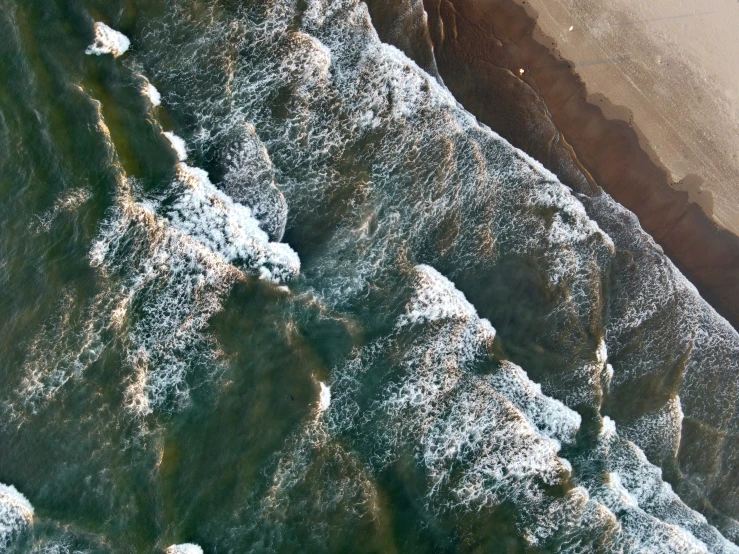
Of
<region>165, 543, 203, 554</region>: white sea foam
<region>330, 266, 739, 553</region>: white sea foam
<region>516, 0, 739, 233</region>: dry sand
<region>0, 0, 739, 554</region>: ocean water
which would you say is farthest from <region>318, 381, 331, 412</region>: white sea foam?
<region>516, 0, 739, 233</region>: dry sand

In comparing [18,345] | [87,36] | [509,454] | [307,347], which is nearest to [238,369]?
[307,347]

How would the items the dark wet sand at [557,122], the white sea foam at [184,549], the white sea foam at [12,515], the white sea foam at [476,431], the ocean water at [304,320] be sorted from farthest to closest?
the dark wet sand at [557,122] → the white sea foam at [476,431] → the ocean water at [304,320] → the white sea foam at [184,549] → the white sea foam at [12,515]

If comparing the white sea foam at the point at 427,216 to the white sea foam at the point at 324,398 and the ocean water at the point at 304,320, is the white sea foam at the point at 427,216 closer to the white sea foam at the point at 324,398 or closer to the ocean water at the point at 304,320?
the ocean water at the point at 304,320

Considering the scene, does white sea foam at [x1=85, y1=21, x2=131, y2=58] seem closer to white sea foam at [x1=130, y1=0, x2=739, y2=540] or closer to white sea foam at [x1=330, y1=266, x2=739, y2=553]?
white sea foam at [x1=130, y1=0, x2=739, y2=540]

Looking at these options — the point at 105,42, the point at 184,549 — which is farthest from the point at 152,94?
the point at 184,549

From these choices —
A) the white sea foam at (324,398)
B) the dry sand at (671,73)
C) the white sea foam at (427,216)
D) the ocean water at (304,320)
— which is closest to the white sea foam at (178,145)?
the ocean water at (304,320)
